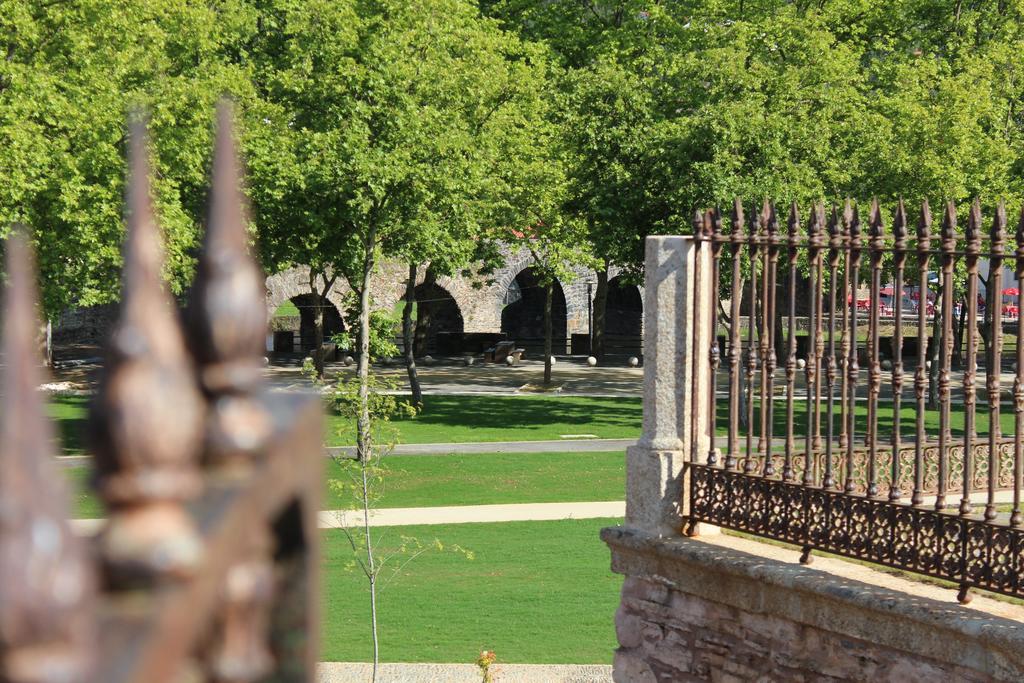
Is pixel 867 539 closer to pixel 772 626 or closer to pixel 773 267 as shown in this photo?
pixel 772 626

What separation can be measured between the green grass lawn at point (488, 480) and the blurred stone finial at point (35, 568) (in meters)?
21.7

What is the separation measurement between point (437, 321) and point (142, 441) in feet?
181

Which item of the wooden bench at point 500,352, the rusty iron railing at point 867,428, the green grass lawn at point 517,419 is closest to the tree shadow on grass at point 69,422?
the green grass lawn at point 517,419

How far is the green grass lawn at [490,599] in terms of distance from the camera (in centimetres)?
1586

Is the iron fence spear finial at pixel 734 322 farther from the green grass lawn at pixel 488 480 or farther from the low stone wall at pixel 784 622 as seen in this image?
the green grass lawn at pixel 488 480

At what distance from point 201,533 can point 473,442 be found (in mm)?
29708

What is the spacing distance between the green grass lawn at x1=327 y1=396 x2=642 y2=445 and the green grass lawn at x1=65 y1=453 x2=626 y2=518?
104 inches

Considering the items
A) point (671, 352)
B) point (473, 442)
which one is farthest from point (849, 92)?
point (671, 352)

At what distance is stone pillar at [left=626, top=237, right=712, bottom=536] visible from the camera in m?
9.65

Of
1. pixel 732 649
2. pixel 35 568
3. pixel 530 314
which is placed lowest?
Answer: pixel 732 649

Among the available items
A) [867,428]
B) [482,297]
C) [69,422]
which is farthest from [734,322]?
[482,297]

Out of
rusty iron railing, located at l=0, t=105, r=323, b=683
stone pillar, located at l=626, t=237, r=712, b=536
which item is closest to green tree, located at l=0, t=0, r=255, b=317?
stone pillar, located at l=626, t=237, r=712, b=536

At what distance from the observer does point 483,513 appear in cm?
2291

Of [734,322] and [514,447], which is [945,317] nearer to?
[734,322]
